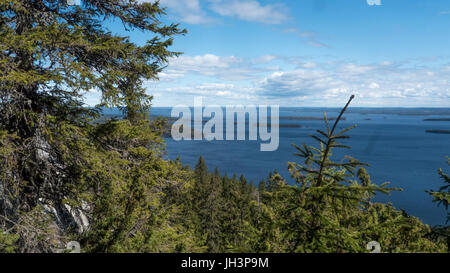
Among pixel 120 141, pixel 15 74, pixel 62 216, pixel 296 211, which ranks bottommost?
pixel 62 216

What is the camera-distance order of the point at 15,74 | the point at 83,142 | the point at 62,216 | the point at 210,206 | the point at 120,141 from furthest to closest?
the point at 210,206 < the point at 62,216 < the point at 120,141 < the point at 83,142 < the point at 15,74

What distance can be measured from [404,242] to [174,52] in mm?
10400

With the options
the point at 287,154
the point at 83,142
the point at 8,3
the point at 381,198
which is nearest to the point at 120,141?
the point at 83,142

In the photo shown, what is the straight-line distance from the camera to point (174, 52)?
7.06 meters

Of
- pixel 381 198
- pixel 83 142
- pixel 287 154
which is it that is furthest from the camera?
pixel 287 154

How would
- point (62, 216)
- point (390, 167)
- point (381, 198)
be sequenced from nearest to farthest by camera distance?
point (62, 216)
point (381, 198)
point (390, 167)

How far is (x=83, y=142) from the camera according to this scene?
5766 mm

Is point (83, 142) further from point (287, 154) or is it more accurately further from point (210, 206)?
point (287, 154)

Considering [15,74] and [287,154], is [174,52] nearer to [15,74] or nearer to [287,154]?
[15,74]

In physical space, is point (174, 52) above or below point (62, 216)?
above
